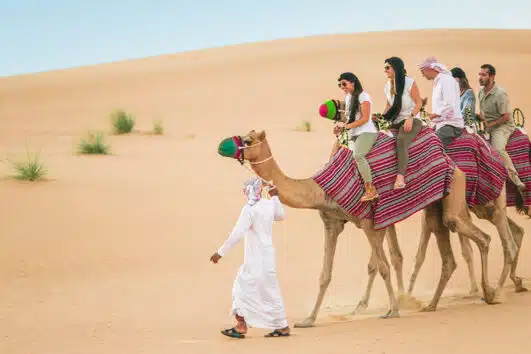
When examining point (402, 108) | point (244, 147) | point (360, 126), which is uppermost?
point (402, 108)

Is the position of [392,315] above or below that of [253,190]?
below

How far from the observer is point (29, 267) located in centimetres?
1321

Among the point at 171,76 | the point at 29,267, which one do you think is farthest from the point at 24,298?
the point at 171,76

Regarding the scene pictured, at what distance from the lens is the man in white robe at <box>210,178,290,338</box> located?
29.1 ft

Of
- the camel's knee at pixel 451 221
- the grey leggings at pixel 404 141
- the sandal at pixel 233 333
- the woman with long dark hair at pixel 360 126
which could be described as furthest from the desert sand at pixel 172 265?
the grey leggings at pixel 404 141

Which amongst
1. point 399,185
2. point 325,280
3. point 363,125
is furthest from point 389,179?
point 325,280

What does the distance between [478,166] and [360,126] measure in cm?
193

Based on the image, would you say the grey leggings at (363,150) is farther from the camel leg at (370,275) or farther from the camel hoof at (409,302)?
the camel hoof at (409,302)

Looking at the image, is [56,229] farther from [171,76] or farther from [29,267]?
[171,76]

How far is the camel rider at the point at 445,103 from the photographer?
35.7 ft

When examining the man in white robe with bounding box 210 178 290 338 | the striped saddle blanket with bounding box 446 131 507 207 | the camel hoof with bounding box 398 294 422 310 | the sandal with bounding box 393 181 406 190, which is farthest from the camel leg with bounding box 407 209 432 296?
the man in white robe with bounding box 210 178 290 338

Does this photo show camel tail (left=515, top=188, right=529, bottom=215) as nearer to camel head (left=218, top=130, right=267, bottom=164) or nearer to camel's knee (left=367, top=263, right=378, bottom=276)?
camel's knee (left=367, top=263, right=378, bottom=276)

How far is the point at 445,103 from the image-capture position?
10.9 m

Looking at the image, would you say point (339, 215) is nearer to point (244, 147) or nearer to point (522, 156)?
point (244, 147)
